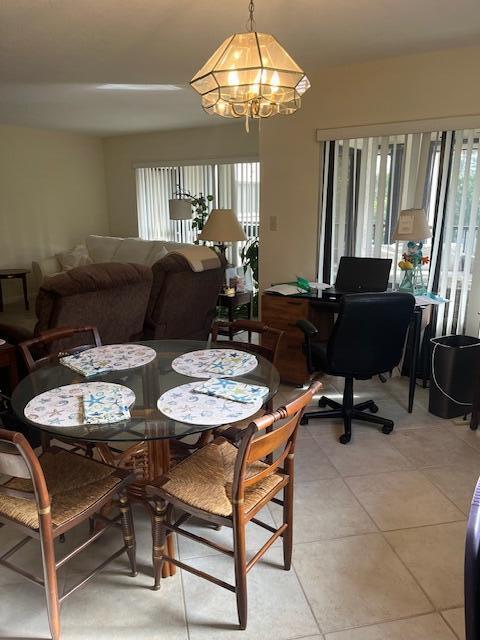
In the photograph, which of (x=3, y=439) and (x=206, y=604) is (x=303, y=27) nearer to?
(x=3, y=439)

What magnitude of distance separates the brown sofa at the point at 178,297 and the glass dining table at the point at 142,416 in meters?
1.13

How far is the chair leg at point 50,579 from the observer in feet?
4.61

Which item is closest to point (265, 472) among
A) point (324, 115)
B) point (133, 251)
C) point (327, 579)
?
point (327, 579)

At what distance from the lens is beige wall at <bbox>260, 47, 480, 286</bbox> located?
3.10m

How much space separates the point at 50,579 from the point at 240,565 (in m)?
0.59

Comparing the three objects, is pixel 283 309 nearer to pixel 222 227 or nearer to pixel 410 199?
pixel 222 227

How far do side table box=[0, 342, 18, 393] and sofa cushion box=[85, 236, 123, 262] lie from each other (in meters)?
3.55

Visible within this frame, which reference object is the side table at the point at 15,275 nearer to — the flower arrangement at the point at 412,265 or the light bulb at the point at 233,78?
the flower arrangement at the point at 412,265

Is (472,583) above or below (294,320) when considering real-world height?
above

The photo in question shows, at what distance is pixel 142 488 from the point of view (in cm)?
191

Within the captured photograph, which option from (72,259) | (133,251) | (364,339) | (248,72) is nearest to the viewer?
(248,72)

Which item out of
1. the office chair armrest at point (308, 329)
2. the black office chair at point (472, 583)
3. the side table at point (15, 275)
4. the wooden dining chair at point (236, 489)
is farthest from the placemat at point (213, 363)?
the side table at point (15, 275)

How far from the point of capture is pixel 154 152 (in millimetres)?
6613

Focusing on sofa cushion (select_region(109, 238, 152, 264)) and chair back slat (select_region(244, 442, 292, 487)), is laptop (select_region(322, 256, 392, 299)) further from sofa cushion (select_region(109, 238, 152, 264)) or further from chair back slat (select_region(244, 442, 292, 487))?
sofa cushion (select_region(109, 238, 152, 264))
